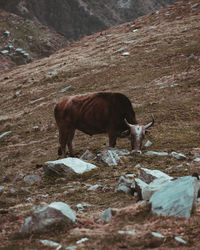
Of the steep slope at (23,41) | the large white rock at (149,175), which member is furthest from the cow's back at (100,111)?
the steep slope at (23,41)

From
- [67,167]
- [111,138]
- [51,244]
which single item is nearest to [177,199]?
[51,244]

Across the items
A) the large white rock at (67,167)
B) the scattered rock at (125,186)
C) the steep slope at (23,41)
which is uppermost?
the steep slope at (23,41)

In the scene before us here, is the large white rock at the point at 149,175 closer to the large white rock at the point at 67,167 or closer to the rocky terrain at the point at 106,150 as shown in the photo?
the rocky terrain at the point at 106,150

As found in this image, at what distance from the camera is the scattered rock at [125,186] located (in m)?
9.77

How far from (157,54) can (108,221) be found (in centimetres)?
3564

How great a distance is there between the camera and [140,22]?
65.4 meters

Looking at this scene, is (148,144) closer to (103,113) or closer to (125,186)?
(103,113)

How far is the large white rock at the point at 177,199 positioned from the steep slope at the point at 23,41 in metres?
106

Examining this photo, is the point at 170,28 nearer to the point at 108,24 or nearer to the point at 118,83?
the point at 118,83

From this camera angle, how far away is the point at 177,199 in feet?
24.0

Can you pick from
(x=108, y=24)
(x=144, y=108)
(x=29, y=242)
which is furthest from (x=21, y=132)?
(x=108, y=24)

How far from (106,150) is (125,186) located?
187 inches

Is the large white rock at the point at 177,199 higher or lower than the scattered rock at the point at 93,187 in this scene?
higher

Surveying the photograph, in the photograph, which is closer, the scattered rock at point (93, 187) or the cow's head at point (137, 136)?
the scattered rock at point (93, 187)
